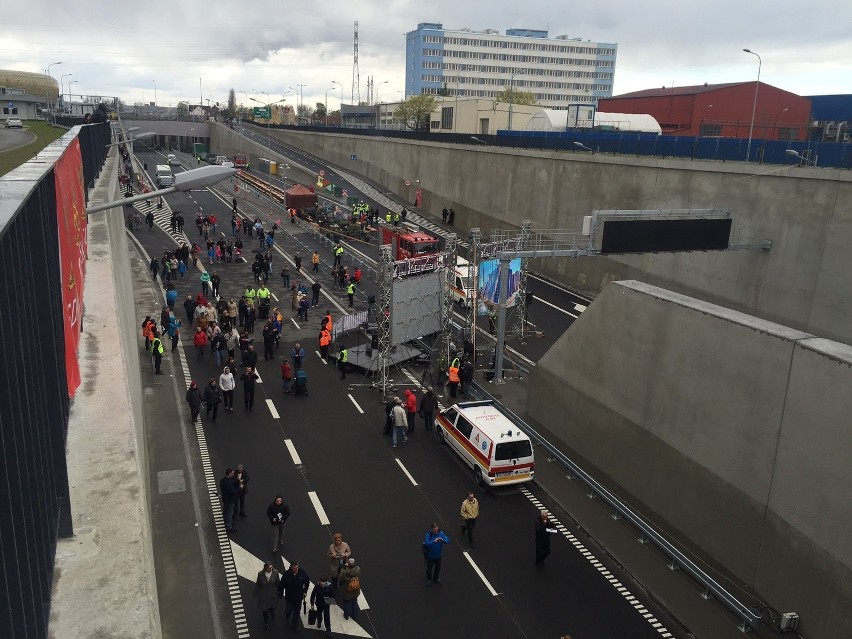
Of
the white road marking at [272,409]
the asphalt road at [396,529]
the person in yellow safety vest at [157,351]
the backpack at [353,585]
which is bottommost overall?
the asphalt road at [396,529]

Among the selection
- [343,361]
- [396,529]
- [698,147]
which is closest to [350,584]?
[396,529]

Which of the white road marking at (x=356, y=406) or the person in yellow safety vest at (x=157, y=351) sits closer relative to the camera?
the white road marking at (x=356, y=406)

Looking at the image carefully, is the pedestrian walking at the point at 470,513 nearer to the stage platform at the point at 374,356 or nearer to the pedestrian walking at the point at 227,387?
the pedestrian walking at the point at 227,387

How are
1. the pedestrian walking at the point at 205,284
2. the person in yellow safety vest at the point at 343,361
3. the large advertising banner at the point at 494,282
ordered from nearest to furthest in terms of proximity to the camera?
the person in yellow safety vest at the point at 343,361, the large advertising banner at the point at 494,282, the pedestrian walking at the point at 205,284

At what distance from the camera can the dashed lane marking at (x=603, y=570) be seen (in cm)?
1327

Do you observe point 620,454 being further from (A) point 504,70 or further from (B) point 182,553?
(A) point 504,70

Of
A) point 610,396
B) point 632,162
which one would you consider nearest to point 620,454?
point 610,396

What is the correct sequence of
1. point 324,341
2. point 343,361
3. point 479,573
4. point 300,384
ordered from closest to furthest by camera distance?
point 479,573
point 300,384
point 343,361
point 324,341

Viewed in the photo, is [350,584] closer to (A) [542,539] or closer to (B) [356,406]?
(A) [542,539]

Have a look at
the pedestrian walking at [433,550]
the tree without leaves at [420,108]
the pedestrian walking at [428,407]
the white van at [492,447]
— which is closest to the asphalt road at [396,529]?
the pedestrian walking at [433,550]

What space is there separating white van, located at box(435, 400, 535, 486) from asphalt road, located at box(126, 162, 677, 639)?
20.8 inches

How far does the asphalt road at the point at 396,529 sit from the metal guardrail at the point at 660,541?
3.78 feet

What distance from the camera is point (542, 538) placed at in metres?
14.4

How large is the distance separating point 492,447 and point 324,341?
1081 cm
